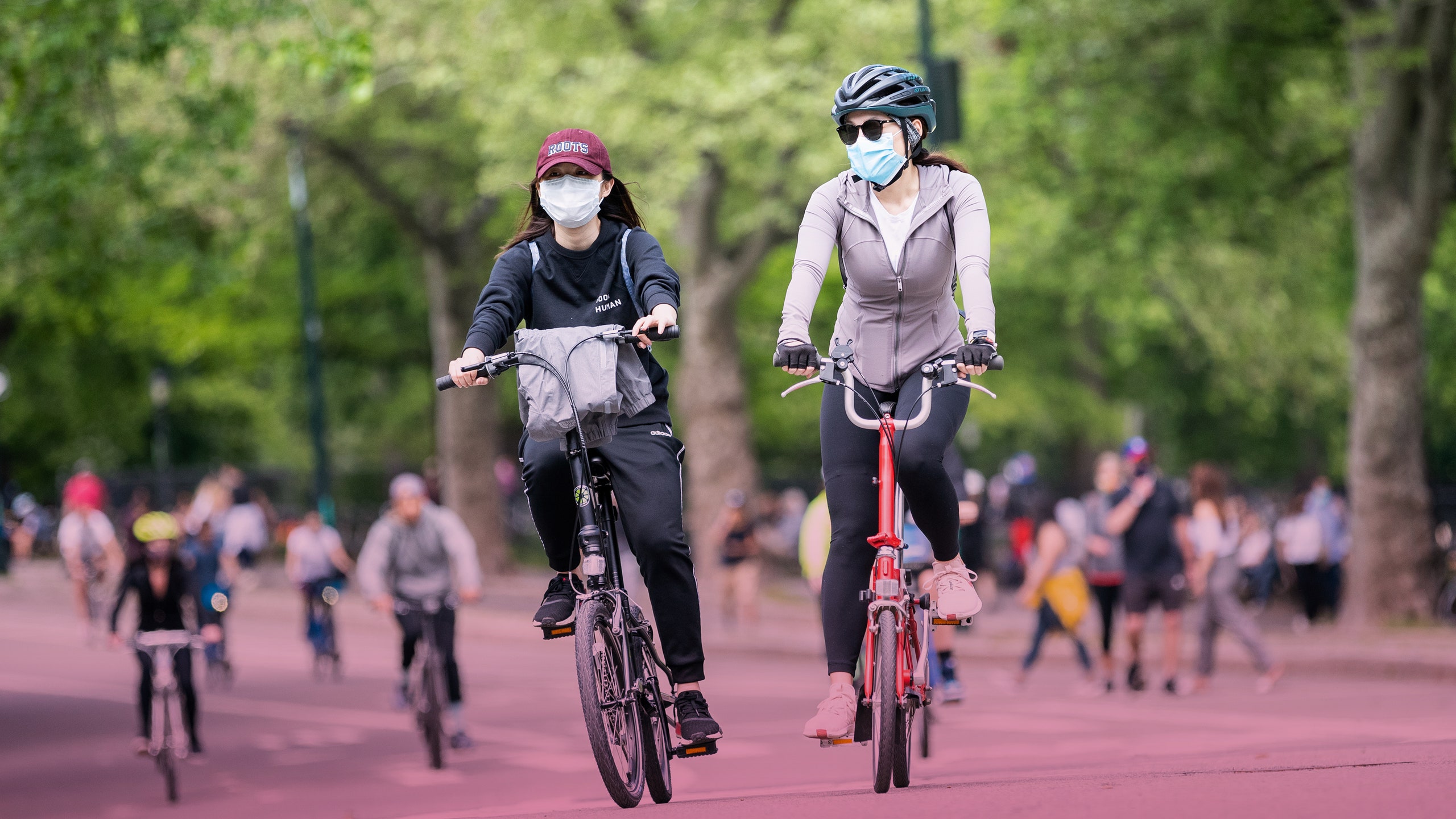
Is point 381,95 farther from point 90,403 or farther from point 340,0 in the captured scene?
point 90,403

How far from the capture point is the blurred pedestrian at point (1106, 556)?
1503 centimetres

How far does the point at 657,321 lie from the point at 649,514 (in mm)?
647

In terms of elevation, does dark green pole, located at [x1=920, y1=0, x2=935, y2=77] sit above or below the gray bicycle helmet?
above

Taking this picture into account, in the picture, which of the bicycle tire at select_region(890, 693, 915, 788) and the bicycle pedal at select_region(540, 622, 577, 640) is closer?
the bicycle tire at select_region(890, 693, 915, 788)

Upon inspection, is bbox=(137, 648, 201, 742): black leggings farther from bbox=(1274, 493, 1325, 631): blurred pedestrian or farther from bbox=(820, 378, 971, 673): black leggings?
bbox=(1274, 493, 1325, 631): blurred pedestrian

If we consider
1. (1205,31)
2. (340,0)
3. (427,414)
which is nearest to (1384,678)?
(1205,31)

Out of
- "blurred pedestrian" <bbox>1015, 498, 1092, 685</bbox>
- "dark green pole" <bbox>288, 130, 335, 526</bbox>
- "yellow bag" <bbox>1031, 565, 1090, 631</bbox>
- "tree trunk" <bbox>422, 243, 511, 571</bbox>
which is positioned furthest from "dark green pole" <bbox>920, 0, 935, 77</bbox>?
"tree trunk" <bbox>422, 243, 511, 571</bbox>

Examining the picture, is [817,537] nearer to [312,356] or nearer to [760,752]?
[760,752]

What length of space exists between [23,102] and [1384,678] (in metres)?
11.5

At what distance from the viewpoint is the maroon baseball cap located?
5848mm

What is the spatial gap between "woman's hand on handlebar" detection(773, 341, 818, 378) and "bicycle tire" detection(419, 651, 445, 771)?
21.8 feet

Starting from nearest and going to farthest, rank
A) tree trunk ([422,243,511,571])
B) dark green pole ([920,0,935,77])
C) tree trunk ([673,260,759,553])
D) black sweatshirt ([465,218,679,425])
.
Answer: black sweatshirt ([465,218,679,425]) → dark green pole ([920,0,935,77]) → tree trunk ([673,260,759,553]) → tree trunk ([422,243,511,571])

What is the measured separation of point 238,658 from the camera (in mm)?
21422

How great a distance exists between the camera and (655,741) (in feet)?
19.4
